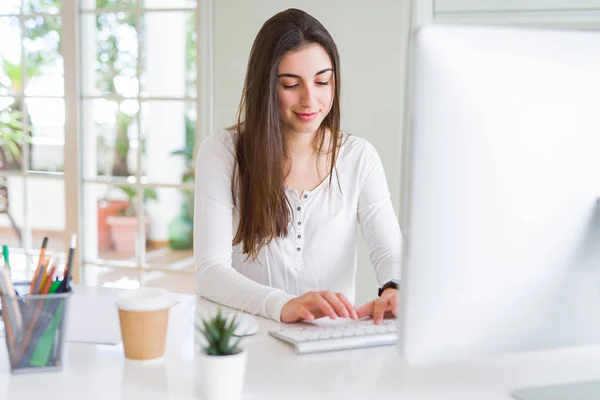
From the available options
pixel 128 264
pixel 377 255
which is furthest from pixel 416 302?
pixel 128 264

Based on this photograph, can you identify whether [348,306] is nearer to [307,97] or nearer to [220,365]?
[220,365]

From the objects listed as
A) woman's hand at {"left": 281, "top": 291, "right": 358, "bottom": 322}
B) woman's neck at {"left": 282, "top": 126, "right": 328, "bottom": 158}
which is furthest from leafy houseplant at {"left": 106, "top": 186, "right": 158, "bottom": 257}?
woman's hand at {"left": 281, "top": 291, "right": 358, "bottom": 322}

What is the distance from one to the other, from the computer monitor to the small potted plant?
252 millimetres

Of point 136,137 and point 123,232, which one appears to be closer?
point 136,137

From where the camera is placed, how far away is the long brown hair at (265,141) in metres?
1.79

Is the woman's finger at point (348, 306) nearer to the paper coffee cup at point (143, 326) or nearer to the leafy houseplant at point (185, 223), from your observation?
the paper coffee cup at point (143, 326)

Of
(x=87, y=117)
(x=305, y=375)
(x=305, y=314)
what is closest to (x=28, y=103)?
(x=87, y=117)

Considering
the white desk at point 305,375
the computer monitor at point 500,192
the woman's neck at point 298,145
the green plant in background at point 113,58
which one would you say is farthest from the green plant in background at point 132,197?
the computer monitor at point 500,192

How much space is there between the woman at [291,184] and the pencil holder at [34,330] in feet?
1.69

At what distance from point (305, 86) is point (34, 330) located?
0.89m

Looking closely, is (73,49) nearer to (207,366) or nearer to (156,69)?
(156,69)

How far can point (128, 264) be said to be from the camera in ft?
12.5

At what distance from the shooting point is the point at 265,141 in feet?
5.99

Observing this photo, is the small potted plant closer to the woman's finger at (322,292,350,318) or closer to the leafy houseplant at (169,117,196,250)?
the woman's finger at (322,292,350,318)
